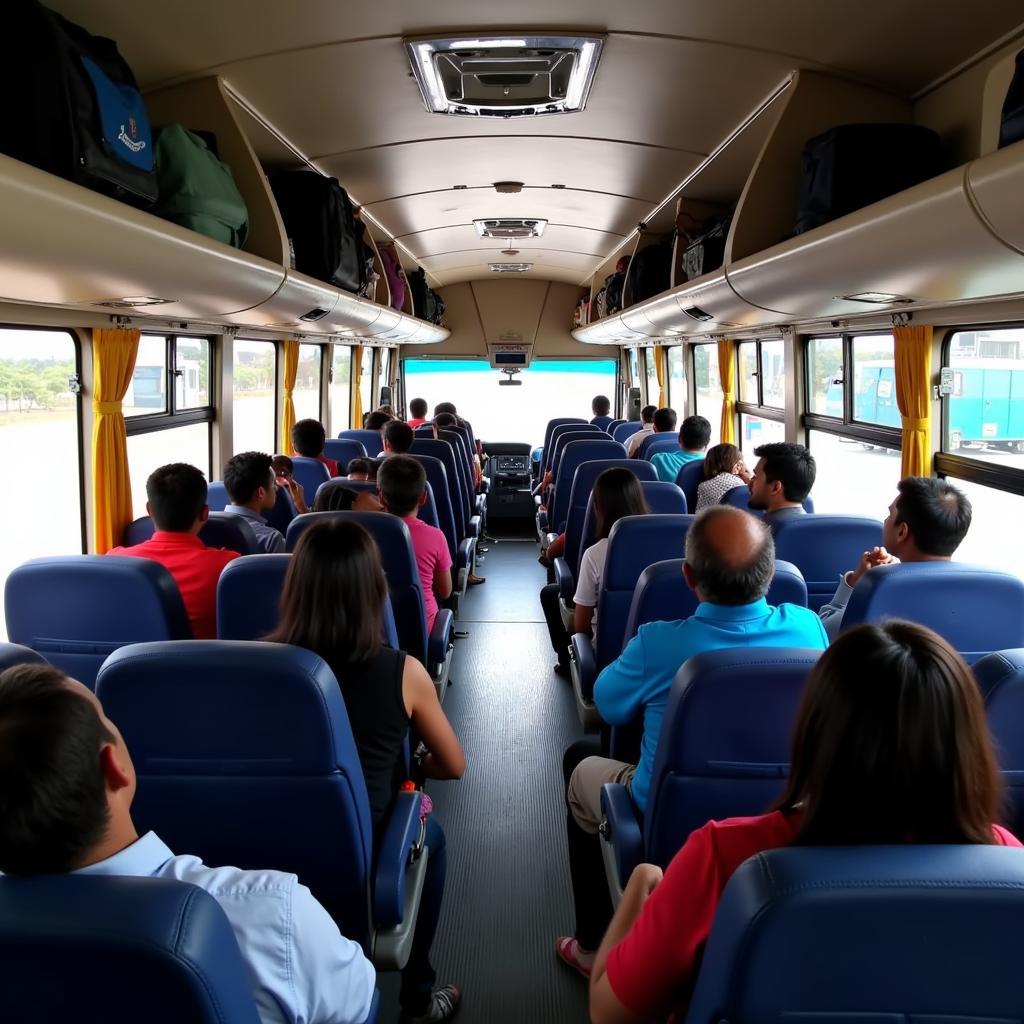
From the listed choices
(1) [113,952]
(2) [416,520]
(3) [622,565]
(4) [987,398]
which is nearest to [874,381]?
(4) [987,398]

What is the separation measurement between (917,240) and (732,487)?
10.9 feet

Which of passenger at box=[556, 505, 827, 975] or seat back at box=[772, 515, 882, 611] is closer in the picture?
passenger at box=[556, 505, 827, 975]

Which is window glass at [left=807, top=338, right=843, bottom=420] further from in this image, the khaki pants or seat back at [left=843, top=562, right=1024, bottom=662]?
the khaki pants

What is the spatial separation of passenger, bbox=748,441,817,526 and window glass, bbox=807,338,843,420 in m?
2.52

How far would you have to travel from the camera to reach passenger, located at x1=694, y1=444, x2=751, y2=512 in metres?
6.16

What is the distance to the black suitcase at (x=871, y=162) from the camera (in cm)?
383

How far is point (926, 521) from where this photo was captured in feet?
10.2

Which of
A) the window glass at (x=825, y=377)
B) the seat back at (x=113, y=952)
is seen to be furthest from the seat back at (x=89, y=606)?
the window glass at (x=825, y=377)

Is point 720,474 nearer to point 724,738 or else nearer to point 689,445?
point 689,445

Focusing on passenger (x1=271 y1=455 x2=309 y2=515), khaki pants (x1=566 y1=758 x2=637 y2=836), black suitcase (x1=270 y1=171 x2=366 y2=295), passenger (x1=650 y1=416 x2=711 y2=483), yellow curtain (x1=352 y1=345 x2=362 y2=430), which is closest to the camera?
khaki pants (x1=566 y1=758 x2=637 y2=836)

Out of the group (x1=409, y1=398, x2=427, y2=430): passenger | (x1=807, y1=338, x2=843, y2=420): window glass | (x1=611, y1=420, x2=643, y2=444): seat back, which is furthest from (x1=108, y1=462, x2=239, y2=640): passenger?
(x1=611, y1=420, x2=643, y2=444): seat back

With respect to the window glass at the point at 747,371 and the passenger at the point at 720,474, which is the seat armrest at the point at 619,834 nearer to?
the passenger at the point at 720,474

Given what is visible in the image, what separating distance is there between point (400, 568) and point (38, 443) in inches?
89.8

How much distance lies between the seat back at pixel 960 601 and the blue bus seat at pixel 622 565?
1.04 meters
